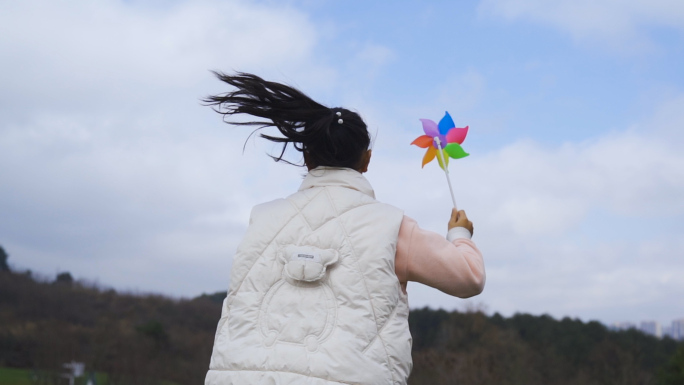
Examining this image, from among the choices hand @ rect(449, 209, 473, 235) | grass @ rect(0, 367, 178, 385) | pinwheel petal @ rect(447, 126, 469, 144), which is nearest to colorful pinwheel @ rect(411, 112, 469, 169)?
pinwheel petal @ rect(447, 126, 469, 144)

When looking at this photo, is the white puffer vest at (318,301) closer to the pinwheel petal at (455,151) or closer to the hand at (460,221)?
the hand at (460,221)

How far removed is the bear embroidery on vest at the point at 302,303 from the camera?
247 cm

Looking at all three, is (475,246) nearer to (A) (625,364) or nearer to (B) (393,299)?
(B) (393,299)

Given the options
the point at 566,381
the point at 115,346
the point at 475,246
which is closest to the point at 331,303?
the point at 475,246

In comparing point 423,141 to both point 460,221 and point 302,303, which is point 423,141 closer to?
point 460,221

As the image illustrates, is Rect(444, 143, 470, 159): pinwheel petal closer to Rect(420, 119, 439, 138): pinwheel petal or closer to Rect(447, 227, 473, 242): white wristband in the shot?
Rect(420, 119, 439, 138): pinwheel petal

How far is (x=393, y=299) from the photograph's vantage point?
254 cm

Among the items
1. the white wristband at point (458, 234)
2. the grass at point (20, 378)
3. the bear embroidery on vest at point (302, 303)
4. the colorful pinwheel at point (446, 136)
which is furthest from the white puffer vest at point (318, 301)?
the grass at point (20, 378)

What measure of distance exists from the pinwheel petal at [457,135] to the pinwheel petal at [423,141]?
9cm

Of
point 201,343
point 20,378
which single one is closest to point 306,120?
point 20,378

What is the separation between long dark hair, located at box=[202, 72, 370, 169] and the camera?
2.83 m

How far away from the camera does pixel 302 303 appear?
8.23ft

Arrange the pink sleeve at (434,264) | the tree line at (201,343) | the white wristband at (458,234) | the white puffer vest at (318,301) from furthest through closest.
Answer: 1. the tree line at (201,343)
2. the white wristband at (458,234)
3. the pink sleeve at (434,264)
4. the white puffer vest at (318,301)

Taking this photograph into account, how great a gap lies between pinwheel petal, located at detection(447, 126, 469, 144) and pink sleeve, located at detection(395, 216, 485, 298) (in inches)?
33.8
